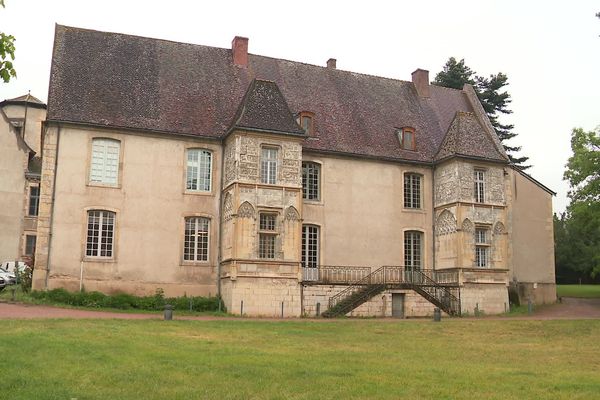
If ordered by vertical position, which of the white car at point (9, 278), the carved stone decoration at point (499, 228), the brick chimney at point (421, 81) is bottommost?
the white car at point (9, 278)

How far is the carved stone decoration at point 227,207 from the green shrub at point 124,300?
3353 mm

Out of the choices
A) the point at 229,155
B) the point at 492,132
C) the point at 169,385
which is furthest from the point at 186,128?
the point at 169,385

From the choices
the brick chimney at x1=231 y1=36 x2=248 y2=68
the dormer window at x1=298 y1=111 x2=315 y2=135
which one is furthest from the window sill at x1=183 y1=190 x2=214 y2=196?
the brick chimney at x1=231 y1=36 x2=248 y2=68

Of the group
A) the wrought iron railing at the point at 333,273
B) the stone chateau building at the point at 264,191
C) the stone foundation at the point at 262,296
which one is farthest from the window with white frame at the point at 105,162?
the wrought iron railing at the point at 333,273

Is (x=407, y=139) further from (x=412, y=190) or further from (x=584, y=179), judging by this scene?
(x=584, y=179)

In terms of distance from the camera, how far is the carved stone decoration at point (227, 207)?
27305 mm

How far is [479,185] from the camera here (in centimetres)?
3145

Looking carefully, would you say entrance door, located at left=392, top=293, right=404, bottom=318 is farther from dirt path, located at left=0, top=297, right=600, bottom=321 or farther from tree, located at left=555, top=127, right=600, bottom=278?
tree, located at left=555, top=127, right=600, bottom=278

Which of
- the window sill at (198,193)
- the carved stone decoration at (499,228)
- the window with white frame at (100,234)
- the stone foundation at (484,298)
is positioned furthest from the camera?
the carved stone decoration at (499,228)

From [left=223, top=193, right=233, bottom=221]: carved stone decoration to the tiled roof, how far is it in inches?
113

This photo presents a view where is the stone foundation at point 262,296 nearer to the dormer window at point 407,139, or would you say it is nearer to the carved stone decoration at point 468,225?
the carved stone decoration at point 468,225

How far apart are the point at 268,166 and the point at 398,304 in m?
A: 8.03

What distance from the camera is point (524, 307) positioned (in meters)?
33.2

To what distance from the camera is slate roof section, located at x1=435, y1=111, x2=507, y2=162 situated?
31281 mm
